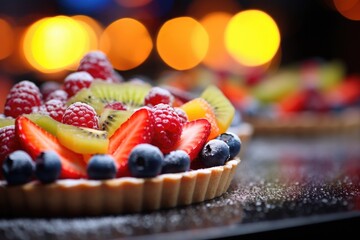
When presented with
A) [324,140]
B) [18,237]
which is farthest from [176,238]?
[324,140]

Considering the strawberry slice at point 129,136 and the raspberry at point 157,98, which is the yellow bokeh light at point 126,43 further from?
the strawberry slice at point 129,136

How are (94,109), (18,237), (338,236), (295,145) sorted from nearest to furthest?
(18,237) < (338,236) < (94,109) < (295,145)

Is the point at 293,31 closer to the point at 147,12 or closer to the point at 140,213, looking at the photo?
the point at 147,12

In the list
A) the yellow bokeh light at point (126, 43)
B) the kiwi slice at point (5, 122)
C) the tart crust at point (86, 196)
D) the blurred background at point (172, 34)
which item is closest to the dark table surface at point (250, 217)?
the tart crust at point (86, 196)

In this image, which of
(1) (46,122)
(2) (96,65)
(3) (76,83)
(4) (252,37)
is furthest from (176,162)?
(4) (252,37)

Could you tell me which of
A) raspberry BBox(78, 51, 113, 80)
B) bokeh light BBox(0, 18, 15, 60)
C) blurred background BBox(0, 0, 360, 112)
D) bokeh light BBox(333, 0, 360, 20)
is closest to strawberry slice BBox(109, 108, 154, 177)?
raspberry BBox(78, 51, 113, 80)
